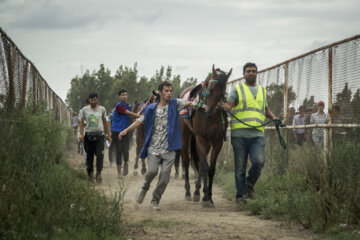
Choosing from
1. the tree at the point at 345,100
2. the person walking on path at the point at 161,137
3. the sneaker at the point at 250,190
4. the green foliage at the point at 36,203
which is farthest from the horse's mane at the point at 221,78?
the green foliage at the point at 36,203

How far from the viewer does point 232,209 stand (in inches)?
306

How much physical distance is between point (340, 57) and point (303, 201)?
9.74 feet

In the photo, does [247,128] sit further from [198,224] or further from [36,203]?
[36,203]

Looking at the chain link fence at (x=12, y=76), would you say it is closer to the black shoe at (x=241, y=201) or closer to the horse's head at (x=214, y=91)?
the horse's head at (x=214, y=91)

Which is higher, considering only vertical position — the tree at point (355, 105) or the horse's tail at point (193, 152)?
the tree at point (355, 105)

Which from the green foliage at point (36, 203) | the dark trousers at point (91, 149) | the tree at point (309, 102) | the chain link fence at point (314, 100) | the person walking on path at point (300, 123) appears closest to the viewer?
the green foliage at point (36, 203)

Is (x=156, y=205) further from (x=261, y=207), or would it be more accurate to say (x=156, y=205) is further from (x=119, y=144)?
(x=119, y=144)

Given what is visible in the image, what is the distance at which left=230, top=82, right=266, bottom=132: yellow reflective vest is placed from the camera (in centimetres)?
789

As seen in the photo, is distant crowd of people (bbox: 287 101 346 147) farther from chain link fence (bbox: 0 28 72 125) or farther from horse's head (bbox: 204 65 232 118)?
chain link fence (bbox: 0 28 72 125)

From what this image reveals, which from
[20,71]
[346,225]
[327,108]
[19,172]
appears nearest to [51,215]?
[19,172]

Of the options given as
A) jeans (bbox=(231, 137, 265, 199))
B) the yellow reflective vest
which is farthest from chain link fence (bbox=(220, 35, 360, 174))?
the yellow reflective vest

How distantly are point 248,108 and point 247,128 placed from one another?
34 cm

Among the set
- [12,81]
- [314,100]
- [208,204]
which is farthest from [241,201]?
[12,81]

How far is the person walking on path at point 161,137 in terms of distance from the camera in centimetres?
740
